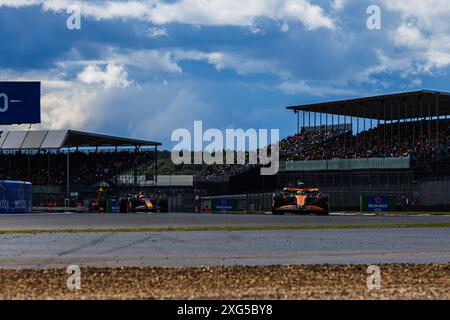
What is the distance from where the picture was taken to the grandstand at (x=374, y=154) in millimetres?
60281

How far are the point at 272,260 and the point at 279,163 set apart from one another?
59847 mm

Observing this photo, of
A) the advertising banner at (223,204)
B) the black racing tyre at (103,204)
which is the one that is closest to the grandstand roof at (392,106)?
the advertising banner at (223,204)

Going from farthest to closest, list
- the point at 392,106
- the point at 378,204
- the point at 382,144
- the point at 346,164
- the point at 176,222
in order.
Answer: the point at 392,106 < the point at 382,144 < the point at 346,164 < the point at 378,204 < the point at 176,222

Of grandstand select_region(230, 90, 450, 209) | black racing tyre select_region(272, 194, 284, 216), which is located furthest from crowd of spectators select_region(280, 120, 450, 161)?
black racing tyre select_region(272, 194, 284, 216)

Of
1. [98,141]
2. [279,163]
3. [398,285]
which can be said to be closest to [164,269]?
[398,285]

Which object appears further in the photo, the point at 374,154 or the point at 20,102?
the point at 374,154

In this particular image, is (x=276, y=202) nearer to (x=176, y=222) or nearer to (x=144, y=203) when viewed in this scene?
(x=144, y=203)

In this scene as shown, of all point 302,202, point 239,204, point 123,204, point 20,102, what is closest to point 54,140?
point 239,204

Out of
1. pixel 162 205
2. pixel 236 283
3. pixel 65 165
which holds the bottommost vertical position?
pixel 236 283

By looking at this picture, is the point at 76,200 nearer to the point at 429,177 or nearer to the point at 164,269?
the point at 429,177

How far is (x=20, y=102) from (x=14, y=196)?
1093 cm

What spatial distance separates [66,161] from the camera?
301 feet

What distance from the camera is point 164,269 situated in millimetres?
13664

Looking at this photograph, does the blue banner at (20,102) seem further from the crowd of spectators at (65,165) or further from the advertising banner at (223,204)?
the crowd of spectators at (65,165)
